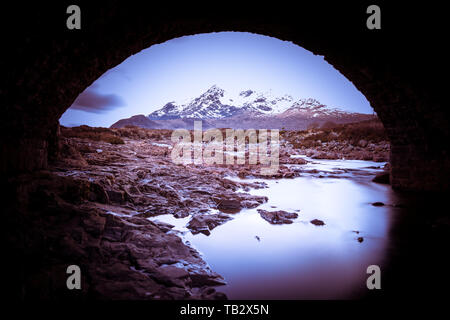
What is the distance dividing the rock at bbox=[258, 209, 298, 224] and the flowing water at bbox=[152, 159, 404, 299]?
0.43 ft

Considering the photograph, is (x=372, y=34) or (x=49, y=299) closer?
(x=49, y=299)

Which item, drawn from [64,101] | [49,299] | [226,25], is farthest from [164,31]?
[49,299]

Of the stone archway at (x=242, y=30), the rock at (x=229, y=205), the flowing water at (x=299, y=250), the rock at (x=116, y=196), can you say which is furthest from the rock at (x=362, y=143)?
the rock at (x=116, y=196)

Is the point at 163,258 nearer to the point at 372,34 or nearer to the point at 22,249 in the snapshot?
the point at 22,249

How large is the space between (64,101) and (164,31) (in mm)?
2270

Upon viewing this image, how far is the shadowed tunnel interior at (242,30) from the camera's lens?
2461 mm

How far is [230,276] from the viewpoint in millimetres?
2447

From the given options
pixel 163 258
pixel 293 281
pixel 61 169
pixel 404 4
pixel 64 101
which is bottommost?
pixel 293 281

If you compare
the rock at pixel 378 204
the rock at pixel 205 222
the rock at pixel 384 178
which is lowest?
the rock at pixel 378 204

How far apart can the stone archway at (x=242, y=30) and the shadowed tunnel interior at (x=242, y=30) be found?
0.02 metres

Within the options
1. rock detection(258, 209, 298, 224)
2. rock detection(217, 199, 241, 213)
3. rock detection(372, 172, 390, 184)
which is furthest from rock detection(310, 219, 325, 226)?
rock detection(372, 172, 390, 184)

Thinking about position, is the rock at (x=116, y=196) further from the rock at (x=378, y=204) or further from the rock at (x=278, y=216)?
the rock at (x=378, y=204)

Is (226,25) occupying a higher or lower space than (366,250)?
higher

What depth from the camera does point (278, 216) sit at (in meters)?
4.17
